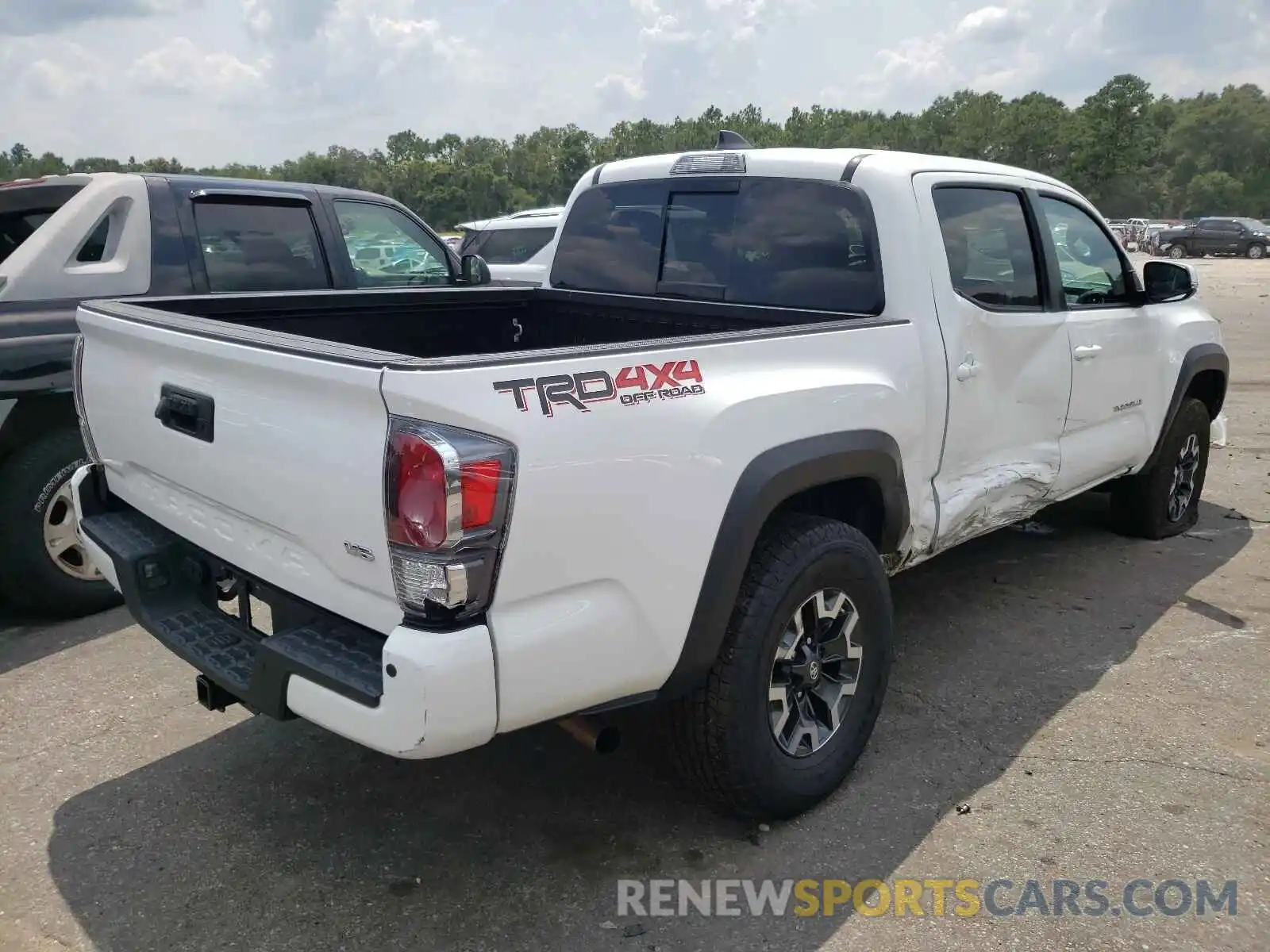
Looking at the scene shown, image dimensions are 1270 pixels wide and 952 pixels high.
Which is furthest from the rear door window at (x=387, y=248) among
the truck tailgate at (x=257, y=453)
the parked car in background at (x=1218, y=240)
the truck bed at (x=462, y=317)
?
the parked car in background at (x=1218, y=240)

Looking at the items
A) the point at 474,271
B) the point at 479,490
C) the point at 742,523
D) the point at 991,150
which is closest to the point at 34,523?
the point at 474,271

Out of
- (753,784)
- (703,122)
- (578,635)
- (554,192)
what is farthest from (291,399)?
(703,122)

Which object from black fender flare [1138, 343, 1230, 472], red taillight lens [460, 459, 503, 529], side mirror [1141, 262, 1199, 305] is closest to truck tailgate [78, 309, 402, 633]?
red taillight lens [460, 459, 503, 529]

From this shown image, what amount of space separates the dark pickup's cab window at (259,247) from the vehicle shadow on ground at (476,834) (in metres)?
2.59

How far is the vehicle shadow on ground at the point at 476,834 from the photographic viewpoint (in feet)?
8.52

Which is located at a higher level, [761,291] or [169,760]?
[761,291]

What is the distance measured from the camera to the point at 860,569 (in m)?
3.06

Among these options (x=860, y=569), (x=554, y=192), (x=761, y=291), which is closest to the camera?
(x=860, y=569)

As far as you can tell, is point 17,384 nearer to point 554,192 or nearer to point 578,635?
point 578,635

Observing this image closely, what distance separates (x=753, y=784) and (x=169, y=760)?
Result: 6.57 feet

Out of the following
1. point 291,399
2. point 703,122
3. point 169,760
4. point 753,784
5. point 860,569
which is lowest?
point 169,760

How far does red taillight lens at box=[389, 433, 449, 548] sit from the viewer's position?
2.06m

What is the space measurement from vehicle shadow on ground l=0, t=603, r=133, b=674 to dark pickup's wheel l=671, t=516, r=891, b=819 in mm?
2891

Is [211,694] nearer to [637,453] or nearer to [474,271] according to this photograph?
[637,453]
